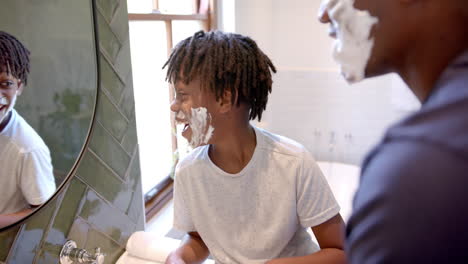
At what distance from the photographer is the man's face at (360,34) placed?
0.36 m

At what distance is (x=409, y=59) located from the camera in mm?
354

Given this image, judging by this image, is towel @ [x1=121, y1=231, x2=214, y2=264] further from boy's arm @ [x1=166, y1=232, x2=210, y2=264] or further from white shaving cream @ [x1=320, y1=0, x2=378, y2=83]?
white shaving cream @ [x1=320, y1=0, x2=378, y2=83]

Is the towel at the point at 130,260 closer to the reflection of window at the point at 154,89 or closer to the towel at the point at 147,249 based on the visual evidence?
the towel at the point at 147,249

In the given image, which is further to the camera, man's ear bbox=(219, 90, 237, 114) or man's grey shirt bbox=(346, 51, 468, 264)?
man's ear bbox=(219, 90, 237, 114)

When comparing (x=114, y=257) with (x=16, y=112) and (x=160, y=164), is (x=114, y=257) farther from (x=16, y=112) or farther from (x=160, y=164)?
(x=160, y=164)

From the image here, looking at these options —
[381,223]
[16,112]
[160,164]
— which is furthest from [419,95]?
[160,164]

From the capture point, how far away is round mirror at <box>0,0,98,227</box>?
643 millimetres

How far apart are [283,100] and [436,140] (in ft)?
6.42

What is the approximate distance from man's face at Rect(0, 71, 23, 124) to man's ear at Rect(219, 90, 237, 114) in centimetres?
38

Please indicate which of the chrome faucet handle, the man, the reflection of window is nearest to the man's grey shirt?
the man

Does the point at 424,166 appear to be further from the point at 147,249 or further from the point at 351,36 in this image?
the point at 147,249

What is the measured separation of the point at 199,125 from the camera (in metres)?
0.79

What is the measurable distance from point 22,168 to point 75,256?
27 centimetres

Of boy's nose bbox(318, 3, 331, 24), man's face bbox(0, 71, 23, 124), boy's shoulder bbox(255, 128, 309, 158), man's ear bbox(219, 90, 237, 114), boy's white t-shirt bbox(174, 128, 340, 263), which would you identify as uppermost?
boy's nose bbox(318, 3, 331, 24)
